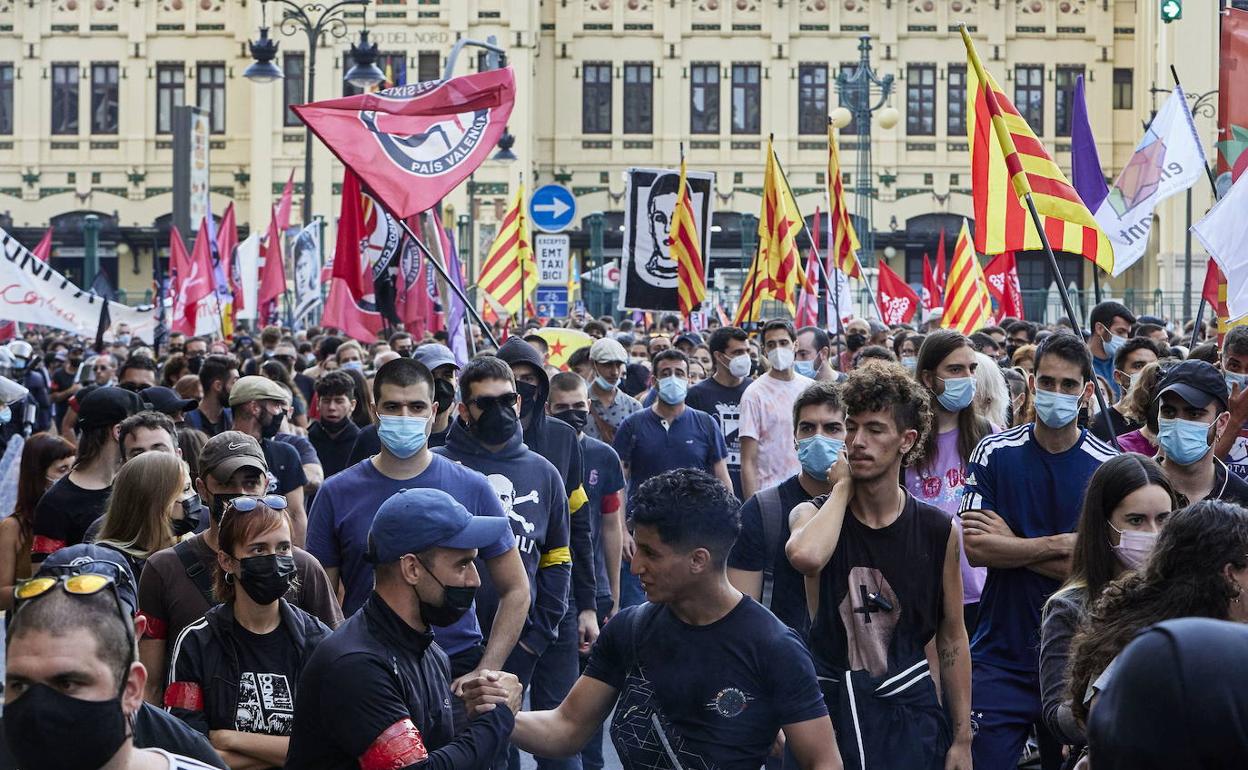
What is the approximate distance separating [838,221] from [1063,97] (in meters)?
35.1

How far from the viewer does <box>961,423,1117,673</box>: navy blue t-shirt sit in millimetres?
5672

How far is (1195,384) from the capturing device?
5898mm

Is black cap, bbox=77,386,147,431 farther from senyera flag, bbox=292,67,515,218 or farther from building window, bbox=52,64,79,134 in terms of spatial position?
building window, bbox=52,64,79,134

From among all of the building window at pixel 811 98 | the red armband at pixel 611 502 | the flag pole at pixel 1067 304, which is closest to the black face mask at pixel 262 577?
the flag pole at pixel 1067 304

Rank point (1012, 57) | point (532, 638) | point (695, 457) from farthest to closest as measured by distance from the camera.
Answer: point (1012, 57) → point (695, 457) → point (532, 638)

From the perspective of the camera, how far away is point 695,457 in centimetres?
993

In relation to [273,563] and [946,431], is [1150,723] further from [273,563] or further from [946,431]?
[946,431]

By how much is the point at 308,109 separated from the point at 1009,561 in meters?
6.13

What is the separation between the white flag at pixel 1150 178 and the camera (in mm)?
11906

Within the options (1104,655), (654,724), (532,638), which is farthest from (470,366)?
(1104,655)

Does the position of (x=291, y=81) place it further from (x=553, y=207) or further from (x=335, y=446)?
(x=335, y=446)

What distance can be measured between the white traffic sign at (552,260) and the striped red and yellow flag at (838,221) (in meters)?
3.33

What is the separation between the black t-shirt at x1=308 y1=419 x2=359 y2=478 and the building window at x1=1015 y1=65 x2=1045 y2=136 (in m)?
44.9

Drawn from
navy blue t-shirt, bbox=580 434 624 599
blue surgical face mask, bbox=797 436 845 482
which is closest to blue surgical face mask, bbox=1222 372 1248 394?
blue surgical face mask, bbox=797 436 845 482
